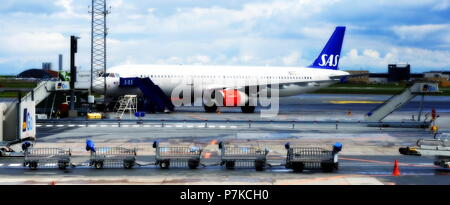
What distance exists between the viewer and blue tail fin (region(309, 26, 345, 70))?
6844 centimetres

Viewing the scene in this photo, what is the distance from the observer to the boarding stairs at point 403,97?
43.9 metres

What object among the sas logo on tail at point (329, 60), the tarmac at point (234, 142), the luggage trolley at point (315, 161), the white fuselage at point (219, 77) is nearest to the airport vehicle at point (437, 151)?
the tarmac at point (234, 142)

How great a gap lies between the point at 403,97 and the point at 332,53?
24.1 meters

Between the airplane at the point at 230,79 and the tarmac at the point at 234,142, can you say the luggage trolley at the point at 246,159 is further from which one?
the airplane at the point at 230,79

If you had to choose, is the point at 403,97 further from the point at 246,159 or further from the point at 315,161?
the point at 246,159

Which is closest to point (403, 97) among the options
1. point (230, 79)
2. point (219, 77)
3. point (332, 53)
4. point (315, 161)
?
point (230, 79)

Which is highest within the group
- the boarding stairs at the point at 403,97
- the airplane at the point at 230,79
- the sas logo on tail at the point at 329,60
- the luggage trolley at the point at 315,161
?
the sas logo on tail at the point at 329,60

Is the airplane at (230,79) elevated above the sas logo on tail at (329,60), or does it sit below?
below

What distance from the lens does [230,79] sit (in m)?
63.1

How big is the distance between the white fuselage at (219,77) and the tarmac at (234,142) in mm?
3675

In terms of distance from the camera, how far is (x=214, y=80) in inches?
2464

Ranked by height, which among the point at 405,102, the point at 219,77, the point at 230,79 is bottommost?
the point at 405,102

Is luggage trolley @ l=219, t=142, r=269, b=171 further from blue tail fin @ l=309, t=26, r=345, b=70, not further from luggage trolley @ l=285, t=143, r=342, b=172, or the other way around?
blue tail fin @ l=309, t=26, r=345, b=70
